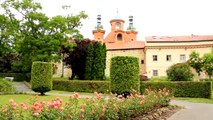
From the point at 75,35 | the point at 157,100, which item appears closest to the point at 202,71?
the point at 75,35

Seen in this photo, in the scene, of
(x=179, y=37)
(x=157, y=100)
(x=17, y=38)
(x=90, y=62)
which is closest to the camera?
(x=157, y=100)

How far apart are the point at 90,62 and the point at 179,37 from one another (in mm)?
23204

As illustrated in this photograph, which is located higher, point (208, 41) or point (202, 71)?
point (208, 41)

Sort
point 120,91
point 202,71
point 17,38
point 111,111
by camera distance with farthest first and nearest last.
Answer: point 202,71 < point 17,38 < point 120,91 < point 111,111

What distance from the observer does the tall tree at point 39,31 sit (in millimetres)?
36062

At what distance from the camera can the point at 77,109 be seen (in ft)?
24.0

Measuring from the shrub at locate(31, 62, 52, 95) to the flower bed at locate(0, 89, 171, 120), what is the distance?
12.9 m

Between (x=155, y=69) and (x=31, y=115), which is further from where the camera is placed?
(x=155, y=69)

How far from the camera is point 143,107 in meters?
11.4

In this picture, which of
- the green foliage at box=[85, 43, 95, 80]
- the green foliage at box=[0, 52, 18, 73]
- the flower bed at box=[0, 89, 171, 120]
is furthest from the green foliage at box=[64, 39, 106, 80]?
the flower bed at box=[0, 89, 171, 120]

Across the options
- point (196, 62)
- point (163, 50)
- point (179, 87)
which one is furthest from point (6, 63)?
point (179, 87)

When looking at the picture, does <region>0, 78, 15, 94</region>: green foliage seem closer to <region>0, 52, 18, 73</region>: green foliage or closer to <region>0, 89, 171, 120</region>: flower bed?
<region>0, 89, 171, 120</region>: flower bed

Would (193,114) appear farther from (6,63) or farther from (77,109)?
(6,63)

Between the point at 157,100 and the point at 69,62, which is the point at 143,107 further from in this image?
the point at 69,62
